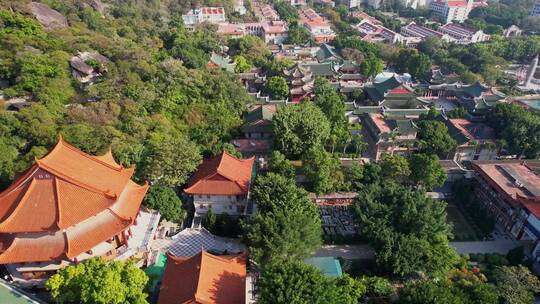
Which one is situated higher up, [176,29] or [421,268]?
[176,29]

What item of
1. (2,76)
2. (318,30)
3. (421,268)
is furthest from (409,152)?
(318,30)

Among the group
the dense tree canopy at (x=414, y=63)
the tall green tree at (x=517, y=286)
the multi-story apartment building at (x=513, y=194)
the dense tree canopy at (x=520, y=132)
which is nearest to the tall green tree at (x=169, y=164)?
the tall green tree at (x=517, y=286)

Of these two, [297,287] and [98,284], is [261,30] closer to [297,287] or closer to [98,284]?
[297,287]

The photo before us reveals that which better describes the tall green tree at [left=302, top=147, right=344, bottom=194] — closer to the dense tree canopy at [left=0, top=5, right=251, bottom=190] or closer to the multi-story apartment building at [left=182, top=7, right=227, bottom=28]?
the dense tree canopy at [left=0, top=5, right=251, bottom=190]

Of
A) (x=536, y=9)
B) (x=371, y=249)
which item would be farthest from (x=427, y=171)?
(x=536, y=9)

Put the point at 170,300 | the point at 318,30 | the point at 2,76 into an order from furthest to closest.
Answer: the point at 318,30 → the point at 2,76 → the point at 170,300

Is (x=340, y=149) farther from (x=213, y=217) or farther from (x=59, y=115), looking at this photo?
(x=59, y=115)

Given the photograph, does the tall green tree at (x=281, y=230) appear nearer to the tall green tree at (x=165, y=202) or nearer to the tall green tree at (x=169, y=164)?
the tall green tree at (x=165, y=202)
